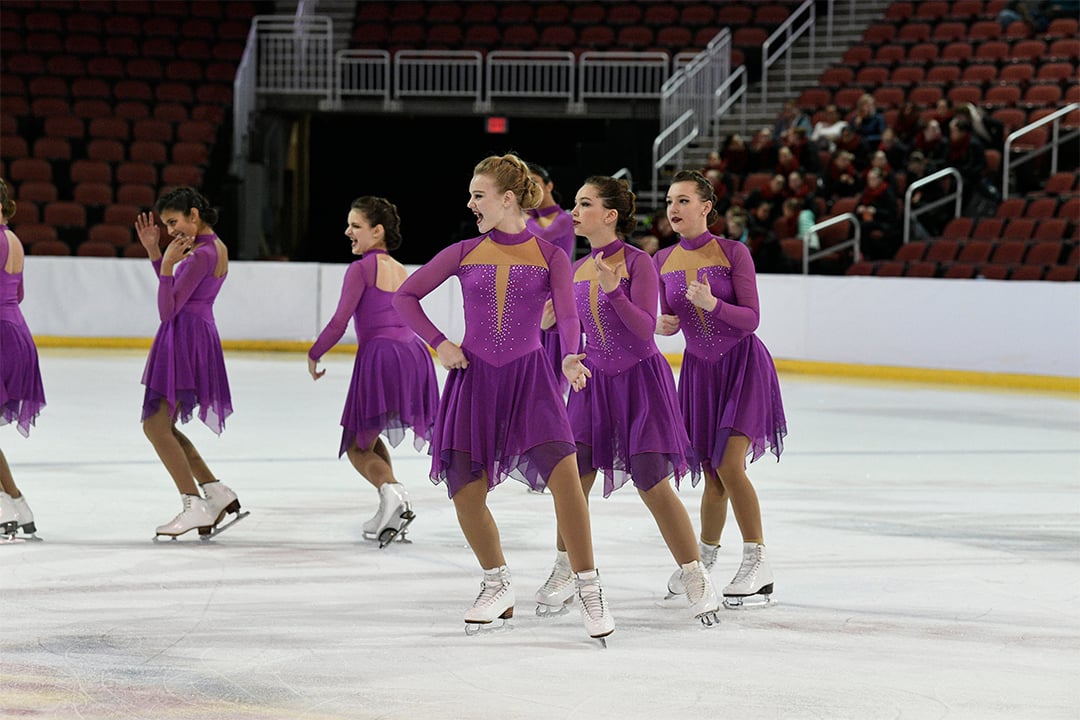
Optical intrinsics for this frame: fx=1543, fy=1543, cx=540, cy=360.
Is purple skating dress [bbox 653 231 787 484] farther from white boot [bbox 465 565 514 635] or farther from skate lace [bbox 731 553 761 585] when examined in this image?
white boot [bbox 465 565 514 635]

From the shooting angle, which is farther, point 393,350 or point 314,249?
point 314,249

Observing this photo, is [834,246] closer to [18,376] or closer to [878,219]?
[878,219]

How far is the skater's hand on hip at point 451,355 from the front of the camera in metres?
4.04

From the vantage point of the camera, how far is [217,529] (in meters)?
5.73

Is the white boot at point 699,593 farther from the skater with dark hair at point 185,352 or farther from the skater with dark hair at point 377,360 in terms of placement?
the skater with dark hair at point 185,352

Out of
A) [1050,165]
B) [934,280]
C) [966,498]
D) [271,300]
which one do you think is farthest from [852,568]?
[1050,165]

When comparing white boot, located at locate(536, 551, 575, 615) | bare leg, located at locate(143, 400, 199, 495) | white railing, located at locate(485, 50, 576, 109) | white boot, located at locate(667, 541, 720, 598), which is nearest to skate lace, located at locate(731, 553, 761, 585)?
white boot, located at locate(667, 541, 720, 598)

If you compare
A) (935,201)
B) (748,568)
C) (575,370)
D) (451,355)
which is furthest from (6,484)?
(935,201)

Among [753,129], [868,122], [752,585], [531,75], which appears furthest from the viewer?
[531,75]

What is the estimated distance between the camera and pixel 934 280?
12.4 m

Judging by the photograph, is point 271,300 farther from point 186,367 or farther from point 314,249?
point 186,367

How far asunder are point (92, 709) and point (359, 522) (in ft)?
8.77

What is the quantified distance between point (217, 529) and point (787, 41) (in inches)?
559

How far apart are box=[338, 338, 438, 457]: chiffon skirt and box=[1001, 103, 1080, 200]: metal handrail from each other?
988 cm
